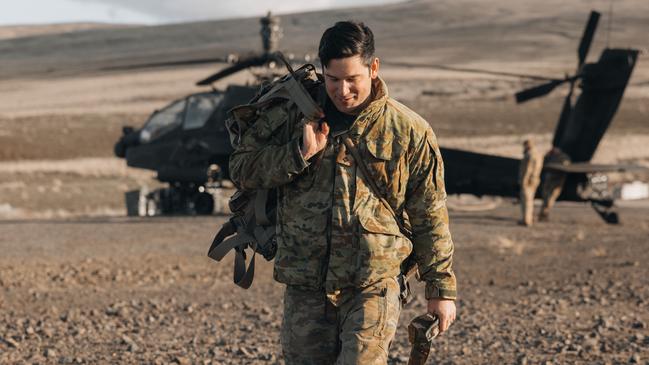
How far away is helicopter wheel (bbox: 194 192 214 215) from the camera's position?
18688 mm

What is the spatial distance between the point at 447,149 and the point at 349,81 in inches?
521

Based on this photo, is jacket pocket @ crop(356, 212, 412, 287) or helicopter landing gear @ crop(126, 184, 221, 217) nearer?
jacket pocket @ crop(356, 212, 412, 287)

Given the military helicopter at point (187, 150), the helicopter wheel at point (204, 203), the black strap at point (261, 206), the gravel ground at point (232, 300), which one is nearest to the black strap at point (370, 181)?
the black strap at point (261, 206)

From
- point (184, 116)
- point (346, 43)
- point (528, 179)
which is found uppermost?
point (346, 43)

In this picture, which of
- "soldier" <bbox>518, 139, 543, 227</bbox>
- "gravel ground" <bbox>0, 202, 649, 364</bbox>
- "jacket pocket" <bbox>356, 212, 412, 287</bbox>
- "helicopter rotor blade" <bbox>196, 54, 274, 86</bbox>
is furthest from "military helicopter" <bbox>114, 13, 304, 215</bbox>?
"jacket pocket" <bbox>356, 212, 412, 287</bbox>

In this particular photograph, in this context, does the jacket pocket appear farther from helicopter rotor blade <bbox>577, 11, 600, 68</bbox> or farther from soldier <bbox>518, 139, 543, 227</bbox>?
helicopter rotor blade <bbox>577, 11, 600, 68</bbox>

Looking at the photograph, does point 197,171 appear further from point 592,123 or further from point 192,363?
point 192,363

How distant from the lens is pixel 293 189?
3.79m

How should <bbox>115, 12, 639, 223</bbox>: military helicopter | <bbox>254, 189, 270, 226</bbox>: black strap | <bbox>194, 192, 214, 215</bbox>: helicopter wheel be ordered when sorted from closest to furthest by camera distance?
<bbox>254, 189, 270, 226</bbox>: black strap, <bbox>115, 12, 639, 223</bbox>: military helicopter, <bbox>194, 192, 214, 215</bbox>: helicopter wheel

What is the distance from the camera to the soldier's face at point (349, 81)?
3.55 meters

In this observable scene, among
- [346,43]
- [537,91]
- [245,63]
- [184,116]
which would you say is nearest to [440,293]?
[346,43]

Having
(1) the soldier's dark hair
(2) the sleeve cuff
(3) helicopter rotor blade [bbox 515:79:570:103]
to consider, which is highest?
(1) the soldier's dark hair

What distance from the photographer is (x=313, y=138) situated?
3615mm

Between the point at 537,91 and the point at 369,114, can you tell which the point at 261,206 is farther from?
the point at 537,91
